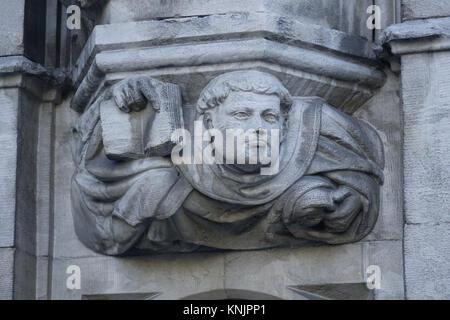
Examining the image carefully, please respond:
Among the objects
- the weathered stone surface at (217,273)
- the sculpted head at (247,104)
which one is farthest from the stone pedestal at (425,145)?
the sculpted head at (247,104)

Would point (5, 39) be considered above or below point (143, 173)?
above

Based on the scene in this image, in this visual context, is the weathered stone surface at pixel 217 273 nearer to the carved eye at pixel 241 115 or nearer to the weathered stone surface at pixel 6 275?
the weathered stone surface at pixel 6 275

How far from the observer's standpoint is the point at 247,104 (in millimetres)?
6328

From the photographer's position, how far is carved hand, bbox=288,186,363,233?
251 inches

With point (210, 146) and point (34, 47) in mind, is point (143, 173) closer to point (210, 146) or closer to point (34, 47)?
point (210, 146)

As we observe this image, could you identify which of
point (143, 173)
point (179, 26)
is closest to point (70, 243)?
point (143, 173)

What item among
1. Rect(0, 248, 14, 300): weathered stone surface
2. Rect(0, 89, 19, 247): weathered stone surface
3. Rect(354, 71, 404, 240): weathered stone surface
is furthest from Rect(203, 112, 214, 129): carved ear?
Rect(0, 248, 14, 300): weathered stone surface

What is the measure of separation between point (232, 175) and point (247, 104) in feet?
0.97

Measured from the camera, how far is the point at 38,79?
695 cm

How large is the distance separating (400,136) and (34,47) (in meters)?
1.69

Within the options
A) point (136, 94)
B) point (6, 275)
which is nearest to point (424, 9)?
point (136, 94)

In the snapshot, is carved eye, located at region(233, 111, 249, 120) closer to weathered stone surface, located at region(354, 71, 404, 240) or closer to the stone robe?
the stone robe

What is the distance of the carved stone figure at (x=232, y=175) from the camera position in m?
6.38
